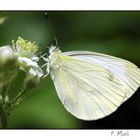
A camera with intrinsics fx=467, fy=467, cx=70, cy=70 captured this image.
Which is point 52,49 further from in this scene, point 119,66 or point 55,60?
point 119,66

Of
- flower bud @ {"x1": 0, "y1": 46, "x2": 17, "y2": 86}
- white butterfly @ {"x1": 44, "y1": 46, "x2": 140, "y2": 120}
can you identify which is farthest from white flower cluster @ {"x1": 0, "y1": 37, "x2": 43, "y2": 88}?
white butterfly @ {"x1": 44, "y1": 46, "x2": 140, "y2": 120}

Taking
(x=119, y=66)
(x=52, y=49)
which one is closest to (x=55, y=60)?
(x=52, y=49)

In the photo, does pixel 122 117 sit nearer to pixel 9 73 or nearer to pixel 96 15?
pixel 96 15

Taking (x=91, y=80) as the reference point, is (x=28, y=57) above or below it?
above

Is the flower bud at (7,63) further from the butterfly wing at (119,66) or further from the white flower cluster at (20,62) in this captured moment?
the butterfly wing at (119,66)

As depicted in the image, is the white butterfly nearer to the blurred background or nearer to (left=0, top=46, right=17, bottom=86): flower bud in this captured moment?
the blurred background

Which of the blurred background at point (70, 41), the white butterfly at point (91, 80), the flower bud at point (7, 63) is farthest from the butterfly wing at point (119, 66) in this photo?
the flower bud at point (7, 63)

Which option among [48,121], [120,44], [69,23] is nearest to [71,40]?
[69,23]
